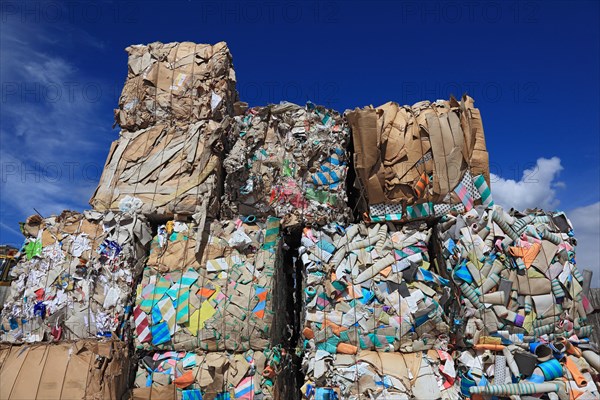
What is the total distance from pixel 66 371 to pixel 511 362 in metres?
2.25

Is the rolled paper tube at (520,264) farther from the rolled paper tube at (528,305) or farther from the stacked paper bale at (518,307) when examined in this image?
the rolled paper tube at (528,305)

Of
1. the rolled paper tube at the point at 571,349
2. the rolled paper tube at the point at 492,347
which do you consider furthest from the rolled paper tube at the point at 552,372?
the rolled paper tube at the point at 492,347

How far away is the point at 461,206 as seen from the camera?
2.41m

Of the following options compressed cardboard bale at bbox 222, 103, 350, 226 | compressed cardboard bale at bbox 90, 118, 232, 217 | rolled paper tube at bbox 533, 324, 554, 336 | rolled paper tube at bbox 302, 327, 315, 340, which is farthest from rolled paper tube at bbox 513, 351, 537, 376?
compressed cardboard bale at bbox 90, 118, 232, 217

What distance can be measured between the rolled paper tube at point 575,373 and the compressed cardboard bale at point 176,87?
2.43 metres

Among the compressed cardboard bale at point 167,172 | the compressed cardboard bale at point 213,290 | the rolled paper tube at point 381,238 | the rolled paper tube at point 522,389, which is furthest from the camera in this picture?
the compressed cardboard bale at point 167,172

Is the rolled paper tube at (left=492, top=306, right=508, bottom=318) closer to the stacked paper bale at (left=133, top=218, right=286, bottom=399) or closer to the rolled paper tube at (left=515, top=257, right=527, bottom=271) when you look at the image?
the rolled paper tube at (left=515, top=257, right=527, bottom=271)

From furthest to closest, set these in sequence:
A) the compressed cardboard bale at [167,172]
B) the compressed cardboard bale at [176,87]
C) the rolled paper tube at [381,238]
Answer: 1. the compressed cardboard bale at [176,87]
2. the compressed cardboard bale at [167,172]
3. the rolled paper tube at [381,238]

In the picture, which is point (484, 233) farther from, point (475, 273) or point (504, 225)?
point (475, 273)

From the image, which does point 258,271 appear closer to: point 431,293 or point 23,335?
point 431,293

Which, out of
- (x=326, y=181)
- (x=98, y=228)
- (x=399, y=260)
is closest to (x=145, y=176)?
(x=98, y=228)

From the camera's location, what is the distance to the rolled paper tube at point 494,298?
2184 millimetres

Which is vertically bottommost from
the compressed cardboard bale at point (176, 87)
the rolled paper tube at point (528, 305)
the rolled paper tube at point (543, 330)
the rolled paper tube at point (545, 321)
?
the rolled paper tube at point (543, 330)

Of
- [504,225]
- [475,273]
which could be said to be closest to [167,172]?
[475,273]
